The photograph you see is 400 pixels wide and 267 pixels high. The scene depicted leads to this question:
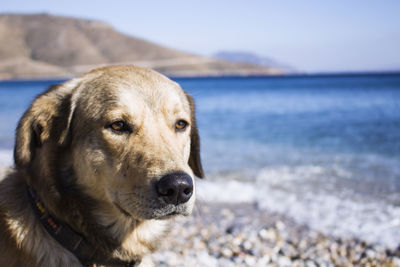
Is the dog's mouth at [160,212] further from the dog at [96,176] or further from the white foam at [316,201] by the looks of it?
the white foam at [316,201]

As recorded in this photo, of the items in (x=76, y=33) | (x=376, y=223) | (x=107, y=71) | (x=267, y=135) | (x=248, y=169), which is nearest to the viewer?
(x=107, y=71)

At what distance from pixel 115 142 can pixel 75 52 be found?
161931 millimetres

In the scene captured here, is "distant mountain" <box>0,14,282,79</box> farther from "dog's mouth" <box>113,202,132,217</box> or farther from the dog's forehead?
"dog's mouth" <box>113,202,132,217</box>

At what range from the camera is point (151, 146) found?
3166mm

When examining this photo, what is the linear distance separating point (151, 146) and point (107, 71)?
0.94 m

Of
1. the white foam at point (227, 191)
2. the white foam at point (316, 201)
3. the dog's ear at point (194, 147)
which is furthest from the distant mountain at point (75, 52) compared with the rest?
the dog's ear at point (194, 147)

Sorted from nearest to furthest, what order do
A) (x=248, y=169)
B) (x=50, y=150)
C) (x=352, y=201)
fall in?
1. (x=50, y=150)
2. (x=352, y=201)
3. (x=248, y=169)

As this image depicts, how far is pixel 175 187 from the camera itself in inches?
109

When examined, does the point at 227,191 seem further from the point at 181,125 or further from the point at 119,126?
the point at 119,126

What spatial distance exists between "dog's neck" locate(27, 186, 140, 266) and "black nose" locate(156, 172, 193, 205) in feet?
2.55

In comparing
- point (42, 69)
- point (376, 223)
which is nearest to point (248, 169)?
point (376, 223)

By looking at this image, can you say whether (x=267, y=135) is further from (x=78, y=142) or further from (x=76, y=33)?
(x=76, y=33)

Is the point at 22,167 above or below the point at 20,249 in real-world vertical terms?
above

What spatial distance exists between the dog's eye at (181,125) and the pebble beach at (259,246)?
5.42 feet
